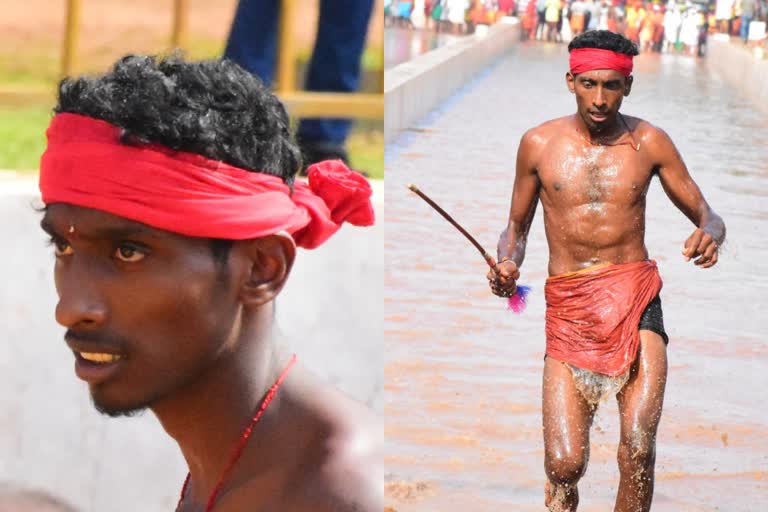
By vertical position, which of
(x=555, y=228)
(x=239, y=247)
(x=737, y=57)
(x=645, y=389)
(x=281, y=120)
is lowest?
(x=737, y=57)

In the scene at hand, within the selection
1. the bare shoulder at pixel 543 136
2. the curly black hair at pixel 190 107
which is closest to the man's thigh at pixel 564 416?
the bare shoulder at pixel 543 136

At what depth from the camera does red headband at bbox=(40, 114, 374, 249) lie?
2.79 meters

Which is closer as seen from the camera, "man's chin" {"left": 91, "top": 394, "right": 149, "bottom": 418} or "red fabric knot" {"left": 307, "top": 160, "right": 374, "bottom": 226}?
"man's chin" {"left": 91, "top": 394, "right": 149, "bottom": 418}

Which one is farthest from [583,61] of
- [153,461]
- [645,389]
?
[153,461]

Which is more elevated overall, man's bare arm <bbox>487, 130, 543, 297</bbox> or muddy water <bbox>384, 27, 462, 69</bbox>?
man's bare arm <bbox>487, 130, 543, 297</bbox>

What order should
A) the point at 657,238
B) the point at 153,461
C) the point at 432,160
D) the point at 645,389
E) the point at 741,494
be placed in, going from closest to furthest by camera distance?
the point at 645,389, the point at 153,461, the point at 741,494, the point at 657,238, the point at 432,160

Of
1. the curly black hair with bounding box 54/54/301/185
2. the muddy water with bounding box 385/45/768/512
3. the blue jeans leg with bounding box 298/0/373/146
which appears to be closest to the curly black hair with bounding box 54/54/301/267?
the curly black hair with bounding box 54/54/301/185

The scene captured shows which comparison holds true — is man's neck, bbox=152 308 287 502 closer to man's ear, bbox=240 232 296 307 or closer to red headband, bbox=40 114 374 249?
man's ear, bbox=240 232 296 307

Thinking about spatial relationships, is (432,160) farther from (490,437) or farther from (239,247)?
(239,247)

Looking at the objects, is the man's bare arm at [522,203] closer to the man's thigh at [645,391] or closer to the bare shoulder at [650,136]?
the bare shoulder at [650,136]

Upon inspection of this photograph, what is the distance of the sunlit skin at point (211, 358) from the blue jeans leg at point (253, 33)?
3590 millimetres

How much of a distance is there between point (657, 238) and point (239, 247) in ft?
29.5

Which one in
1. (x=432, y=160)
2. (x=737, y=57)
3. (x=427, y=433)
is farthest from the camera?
(x=737, y=57)

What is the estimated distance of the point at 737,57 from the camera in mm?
26578
